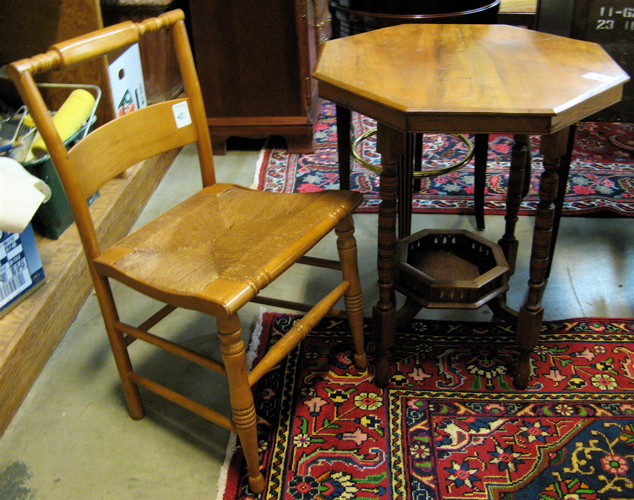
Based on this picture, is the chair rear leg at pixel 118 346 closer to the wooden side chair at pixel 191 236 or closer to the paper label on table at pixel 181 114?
the wooden side chair at pixel 191 236

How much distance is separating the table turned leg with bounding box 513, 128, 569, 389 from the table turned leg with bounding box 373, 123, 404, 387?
0.32 meters

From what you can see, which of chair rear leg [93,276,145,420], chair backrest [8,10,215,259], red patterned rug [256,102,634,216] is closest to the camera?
chair backrest [8,10,215,259]

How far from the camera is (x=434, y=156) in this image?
283 centimetres

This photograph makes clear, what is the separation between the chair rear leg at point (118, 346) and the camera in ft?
4.59

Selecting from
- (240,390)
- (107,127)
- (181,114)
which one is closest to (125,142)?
(107,127)

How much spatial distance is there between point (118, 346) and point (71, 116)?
0.91 m

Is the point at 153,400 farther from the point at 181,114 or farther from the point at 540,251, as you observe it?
the point at 540,251

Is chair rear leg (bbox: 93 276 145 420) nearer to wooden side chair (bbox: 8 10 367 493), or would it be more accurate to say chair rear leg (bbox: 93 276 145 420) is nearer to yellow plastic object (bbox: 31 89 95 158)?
wooden side chair (bbox: 8 10 367 493)

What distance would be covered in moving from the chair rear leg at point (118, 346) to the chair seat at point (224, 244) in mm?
82

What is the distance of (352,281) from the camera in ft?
5.16

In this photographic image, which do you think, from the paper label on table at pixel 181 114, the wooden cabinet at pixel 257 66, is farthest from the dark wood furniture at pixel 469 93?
the wooden cabinet at pixel 257 66

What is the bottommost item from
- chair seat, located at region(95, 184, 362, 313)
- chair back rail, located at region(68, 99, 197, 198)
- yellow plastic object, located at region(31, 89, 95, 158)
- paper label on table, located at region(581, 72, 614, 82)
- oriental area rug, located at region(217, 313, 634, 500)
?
oriental area rug, located at region(217, 313, 634, 500)

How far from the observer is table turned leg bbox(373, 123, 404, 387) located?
135 cm

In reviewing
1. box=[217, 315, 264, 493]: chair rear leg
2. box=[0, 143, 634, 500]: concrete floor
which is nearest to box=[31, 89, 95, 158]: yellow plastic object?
box=[0, 143, 634, 500]: concrete floor
